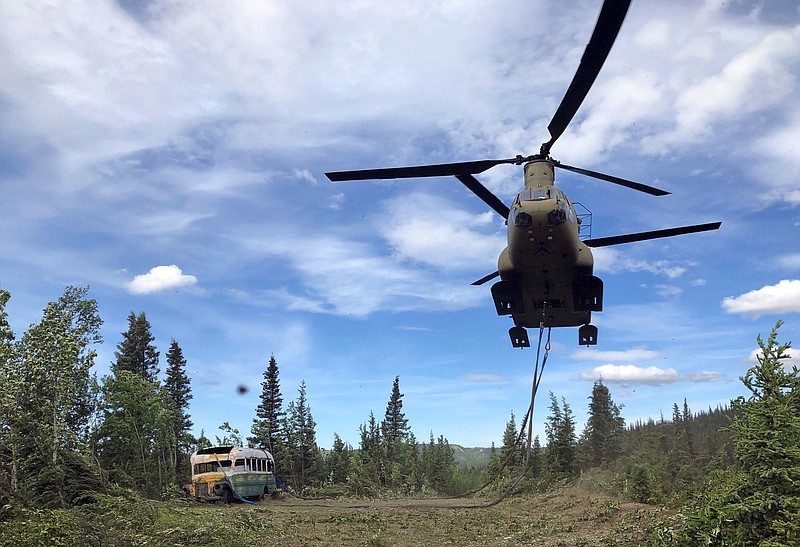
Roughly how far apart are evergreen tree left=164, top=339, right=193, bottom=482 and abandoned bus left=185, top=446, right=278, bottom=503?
73.7 ft

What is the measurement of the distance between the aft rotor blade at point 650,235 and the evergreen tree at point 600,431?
50.7 metres

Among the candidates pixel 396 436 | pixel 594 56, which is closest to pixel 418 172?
pixel 594 56

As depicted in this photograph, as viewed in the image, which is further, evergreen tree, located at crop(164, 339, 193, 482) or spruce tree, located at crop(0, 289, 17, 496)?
evergreen tree, located at crop(164, 339, 193, 482)

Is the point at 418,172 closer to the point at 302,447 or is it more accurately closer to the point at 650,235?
the point at 650,235

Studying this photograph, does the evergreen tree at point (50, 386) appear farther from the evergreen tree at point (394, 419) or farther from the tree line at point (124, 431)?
the evergreen tree at point (394, 419)

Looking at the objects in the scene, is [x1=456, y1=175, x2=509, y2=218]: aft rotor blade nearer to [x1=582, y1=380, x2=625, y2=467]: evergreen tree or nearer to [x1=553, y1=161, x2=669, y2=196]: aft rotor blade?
[x1=553, y1=161, x2=669, y2=196]: aft rotor blade

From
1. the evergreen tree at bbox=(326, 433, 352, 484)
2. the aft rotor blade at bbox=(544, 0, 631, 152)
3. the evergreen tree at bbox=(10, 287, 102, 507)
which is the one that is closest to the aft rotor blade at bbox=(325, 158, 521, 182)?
the aft rotor blade at bbox=(544, 0, 631, 152)

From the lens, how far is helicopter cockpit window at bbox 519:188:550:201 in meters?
10.6

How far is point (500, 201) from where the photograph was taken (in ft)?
40.5

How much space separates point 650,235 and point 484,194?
3.72 meters

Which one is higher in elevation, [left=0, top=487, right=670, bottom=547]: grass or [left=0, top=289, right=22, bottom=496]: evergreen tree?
[left=0, top=289, right=22, bottom=496]: evergreen tree

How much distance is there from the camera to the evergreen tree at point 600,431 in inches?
2291

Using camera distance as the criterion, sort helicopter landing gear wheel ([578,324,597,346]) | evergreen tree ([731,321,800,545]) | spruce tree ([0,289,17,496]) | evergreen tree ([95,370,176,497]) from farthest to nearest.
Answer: evergreen tree ([95,370,176,497]) → spruce tree ([0,289,17,496]) → helicopter landing gear wheel ([578,324,597,346]) → evergreen tree ([731,321,800,545])

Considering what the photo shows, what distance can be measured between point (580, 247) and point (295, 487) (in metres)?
49.1
